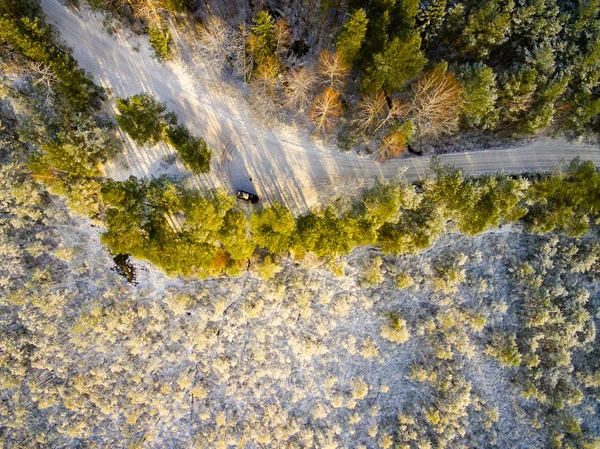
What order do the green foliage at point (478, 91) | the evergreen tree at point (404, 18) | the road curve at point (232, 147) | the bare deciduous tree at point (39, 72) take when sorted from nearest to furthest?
the evergreen tree at point (404, 18), the bare deciduous tree at point (39, 72), the green foliage at point (478, 91), the road curve at point (232, 147)

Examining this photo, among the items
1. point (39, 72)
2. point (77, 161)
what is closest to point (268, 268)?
point (77, 161)

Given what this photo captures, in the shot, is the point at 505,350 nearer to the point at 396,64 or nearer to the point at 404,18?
the point at 396,64

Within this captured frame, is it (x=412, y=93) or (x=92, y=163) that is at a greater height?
(x=92, y=163)

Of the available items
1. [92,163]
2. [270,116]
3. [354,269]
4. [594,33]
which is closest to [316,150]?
[270,116]

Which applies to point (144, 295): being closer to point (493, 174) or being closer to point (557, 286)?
point (493, 174)

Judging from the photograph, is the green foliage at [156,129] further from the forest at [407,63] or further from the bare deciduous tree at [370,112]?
the bare deciduous tree at [370,112]

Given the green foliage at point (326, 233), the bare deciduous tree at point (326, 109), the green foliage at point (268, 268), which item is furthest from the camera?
the green foliage at point (268, 268)

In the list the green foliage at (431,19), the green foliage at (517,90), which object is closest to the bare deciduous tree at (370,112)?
the green foliage at (431,19)
